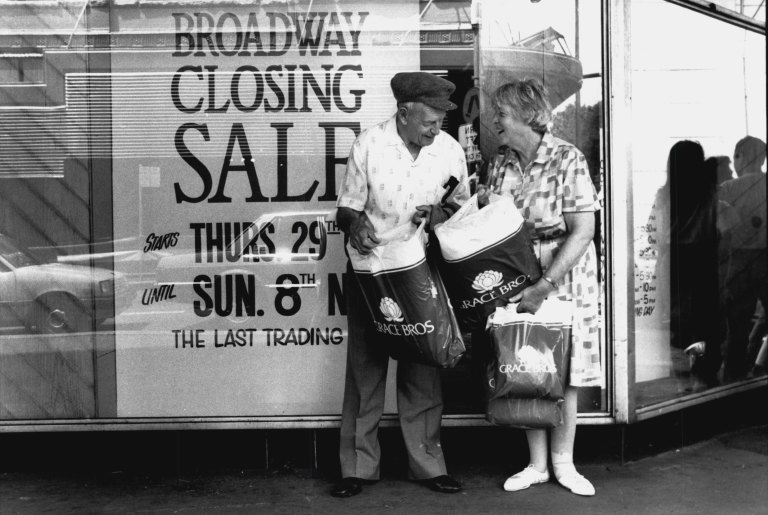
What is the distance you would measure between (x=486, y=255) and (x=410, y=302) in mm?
384

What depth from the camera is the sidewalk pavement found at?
4.49m

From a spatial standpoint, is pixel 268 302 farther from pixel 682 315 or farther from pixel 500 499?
pixel 682 315

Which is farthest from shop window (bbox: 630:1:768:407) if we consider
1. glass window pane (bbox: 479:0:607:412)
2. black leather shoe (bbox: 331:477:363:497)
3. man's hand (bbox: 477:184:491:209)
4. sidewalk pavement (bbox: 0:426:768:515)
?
black leather shoe (bbox: 331:477:363:497)

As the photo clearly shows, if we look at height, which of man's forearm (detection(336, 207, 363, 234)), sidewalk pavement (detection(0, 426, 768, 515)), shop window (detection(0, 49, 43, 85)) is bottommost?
sidewalk pavement (detection(0, 426, 768, 515))

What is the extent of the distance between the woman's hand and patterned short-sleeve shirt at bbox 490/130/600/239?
281mm

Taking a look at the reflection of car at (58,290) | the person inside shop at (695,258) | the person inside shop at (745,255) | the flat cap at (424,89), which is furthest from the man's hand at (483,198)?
the person inside shop at (745,255)

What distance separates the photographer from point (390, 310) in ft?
13.8

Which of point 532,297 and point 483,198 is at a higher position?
point 483,198

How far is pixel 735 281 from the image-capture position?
20.8 ft

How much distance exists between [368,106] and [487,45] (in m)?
0.71

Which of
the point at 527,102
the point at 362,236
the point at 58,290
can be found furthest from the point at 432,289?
the point at 58,290

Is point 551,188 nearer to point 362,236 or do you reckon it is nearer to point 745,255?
point 362,236

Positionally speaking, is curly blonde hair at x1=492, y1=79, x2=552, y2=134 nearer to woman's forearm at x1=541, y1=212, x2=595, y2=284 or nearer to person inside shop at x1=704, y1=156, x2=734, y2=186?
woman's forearm at x1=541, y1=212, x2=595, y2=284

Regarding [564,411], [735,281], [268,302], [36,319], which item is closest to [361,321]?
[268,302]
